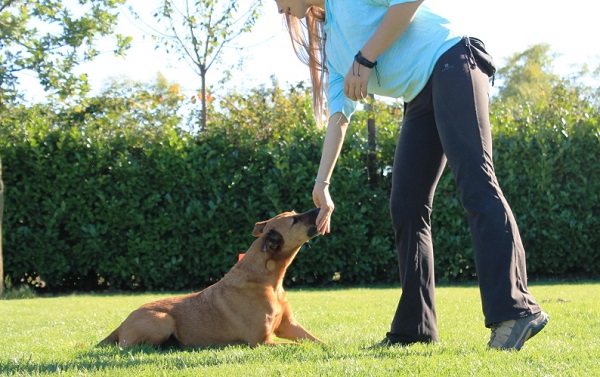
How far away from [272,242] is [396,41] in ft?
6.29

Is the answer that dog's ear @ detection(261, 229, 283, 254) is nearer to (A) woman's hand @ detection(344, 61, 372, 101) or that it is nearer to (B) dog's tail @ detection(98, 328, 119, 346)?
(B) dog's tail @ detection(98, 328, 119, 346)

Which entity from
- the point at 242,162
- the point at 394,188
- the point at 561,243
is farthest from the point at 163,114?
the point at 394,188

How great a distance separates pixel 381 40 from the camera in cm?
373

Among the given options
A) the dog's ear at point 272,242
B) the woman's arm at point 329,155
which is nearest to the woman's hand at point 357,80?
the woman's arm at point 329,155

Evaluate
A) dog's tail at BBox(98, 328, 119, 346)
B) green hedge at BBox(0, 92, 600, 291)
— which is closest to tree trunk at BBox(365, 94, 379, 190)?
green hedge at BBox(0, 92, 600, 291)

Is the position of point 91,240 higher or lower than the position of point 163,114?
lower

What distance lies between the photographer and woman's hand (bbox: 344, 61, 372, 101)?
12.5 ft

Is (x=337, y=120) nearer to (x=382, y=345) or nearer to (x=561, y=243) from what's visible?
A: (x=382, y=345)

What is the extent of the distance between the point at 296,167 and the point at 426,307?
7.30 m

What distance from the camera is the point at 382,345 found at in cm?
430

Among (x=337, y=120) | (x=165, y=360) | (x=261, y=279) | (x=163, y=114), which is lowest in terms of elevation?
(x=165, y=360)

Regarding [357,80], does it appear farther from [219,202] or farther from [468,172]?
[219,202]

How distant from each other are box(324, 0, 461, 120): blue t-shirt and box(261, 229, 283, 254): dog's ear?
151cm

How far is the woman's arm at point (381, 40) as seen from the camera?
366cm
